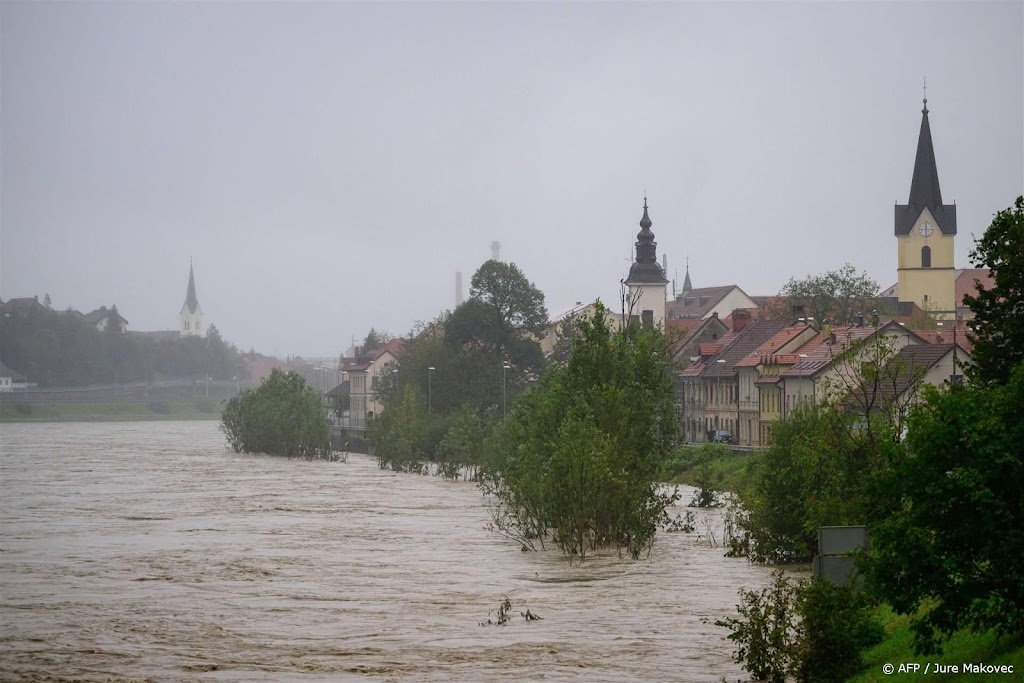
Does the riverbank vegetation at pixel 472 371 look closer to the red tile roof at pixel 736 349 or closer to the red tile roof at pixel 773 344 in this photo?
the red tile roof at pixel 736 349

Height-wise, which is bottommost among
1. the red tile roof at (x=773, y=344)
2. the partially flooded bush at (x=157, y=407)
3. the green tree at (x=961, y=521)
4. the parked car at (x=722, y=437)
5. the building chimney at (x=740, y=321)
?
the green tree at (x=961, y=521)

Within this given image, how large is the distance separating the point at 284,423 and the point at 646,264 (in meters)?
49.1

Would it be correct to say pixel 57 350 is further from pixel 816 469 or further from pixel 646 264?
pixel 816 469

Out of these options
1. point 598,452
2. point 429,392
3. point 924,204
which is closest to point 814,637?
point 598,452

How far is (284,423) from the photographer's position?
11750cm

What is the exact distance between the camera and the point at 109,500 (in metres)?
68.5

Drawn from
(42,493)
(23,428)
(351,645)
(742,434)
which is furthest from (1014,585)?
(23,428)

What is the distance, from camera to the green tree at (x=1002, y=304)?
28.9 metres

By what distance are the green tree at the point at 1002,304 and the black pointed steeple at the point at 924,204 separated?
126607 mm

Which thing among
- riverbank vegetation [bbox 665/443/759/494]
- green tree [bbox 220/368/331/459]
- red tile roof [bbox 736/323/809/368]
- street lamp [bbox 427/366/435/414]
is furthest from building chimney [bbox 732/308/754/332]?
green tree [bbox 220/368/331/459]

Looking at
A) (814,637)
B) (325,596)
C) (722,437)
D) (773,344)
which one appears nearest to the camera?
(814,637)

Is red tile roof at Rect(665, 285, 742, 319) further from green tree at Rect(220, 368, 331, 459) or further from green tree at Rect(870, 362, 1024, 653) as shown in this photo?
green tree at Rect(870, 362, 1024, 653)

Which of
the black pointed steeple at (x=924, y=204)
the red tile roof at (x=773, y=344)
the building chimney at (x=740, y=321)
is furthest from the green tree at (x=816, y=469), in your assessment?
the black pointed steeple at (x=924, y=204)

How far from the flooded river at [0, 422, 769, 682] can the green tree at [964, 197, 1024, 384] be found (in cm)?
720
